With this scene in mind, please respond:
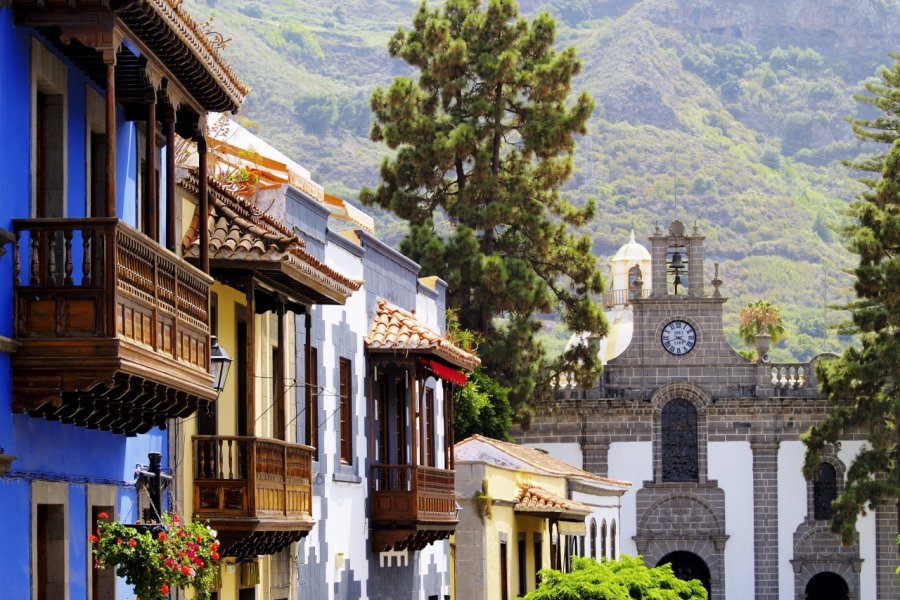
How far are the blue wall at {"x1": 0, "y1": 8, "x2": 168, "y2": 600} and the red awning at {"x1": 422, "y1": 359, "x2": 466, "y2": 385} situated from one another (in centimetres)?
1076

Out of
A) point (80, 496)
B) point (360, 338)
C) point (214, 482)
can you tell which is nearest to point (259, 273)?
point (214, 482)

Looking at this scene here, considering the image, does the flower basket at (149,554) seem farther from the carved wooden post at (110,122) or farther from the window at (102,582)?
the carved wooden post at (110,122)

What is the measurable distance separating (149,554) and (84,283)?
223 centimetres

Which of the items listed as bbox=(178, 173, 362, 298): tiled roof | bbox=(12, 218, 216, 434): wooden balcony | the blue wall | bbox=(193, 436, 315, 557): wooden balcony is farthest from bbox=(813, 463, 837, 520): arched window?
bbox=(12, 218, 216, 434): wooden balcony

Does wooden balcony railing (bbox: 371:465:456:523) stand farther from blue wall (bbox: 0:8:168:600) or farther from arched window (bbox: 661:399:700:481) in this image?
arched window (bbox: 661:399:700:481)

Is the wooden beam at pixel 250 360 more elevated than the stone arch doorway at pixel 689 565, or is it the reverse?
the wooden beam at pixel 250 360

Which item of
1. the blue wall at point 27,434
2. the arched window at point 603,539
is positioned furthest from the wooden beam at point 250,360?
the arched window at point 603,539

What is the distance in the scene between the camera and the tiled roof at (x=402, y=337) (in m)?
26.4

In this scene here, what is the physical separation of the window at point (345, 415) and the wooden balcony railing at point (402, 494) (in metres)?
1.11

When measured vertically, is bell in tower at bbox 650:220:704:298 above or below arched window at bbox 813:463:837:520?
above

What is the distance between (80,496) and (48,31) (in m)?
3.46

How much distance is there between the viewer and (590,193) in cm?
16700

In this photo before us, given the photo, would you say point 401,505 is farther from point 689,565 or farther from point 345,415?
point 689,565

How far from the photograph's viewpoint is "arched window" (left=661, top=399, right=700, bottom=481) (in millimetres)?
67000
